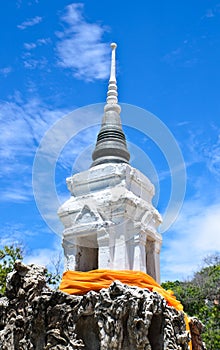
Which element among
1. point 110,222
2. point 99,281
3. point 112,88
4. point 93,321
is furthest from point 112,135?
point 93,321

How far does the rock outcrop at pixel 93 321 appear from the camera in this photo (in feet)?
26.2

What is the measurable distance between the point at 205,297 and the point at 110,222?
16.2 m

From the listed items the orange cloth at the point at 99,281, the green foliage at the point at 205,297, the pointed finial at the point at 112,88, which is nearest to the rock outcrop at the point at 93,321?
the orange cloth at the point at 99,281

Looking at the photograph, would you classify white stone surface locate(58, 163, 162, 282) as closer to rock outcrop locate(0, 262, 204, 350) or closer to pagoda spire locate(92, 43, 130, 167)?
pagoda spire locate(92, 43, 130, 167)

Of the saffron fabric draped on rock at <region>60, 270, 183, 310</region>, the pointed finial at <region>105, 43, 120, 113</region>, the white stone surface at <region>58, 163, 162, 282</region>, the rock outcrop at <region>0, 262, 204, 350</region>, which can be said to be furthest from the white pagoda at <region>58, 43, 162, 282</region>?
the rock outcrop at <region>0, 262, 204, 350</region>

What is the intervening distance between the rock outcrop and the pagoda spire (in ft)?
19.7

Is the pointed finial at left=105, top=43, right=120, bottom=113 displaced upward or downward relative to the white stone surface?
upward

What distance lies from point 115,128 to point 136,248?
4.59 m

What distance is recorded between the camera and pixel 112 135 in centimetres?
1477

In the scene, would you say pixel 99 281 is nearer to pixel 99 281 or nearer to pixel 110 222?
pixel 99 281

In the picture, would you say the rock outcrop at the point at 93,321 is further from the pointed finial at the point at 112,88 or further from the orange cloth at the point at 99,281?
the pointed finial at the point at 112,88

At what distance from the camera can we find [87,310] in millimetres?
8344

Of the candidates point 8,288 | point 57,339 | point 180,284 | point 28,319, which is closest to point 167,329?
point 57,339

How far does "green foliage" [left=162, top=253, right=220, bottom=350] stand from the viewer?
2155cm
